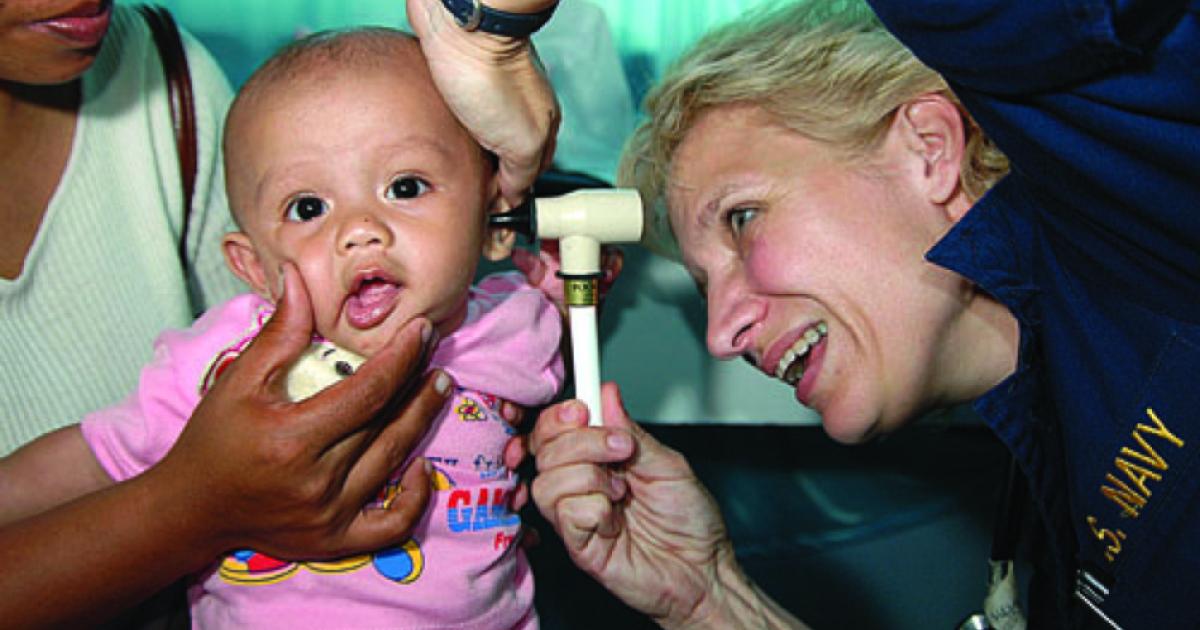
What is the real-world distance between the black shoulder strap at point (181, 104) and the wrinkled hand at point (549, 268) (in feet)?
1.64

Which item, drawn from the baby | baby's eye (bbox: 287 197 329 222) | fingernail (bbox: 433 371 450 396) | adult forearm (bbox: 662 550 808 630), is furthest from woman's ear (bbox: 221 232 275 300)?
adult forearm (bbox: 662 550 808 630)

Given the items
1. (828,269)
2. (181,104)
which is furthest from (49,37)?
(828,269)

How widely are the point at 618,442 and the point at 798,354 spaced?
0.27 meters

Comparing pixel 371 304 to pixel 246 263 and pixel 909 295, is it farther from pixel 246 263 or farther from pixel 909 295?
pixel 909 295

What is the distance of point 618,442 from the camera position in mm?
1259

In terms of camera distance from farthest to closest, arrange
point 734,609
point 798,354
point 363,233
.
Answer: point 734,609 → point 798,354 → point 363,233

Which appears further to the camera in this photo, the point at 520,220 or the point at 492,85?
the point at 520,220

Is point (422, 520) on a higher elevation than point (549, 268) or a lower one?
lower

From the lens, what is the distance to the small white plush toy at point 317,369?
119 centimetres

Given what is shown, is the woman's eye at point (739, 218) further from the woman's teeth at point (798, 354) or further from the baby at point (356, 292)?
the baby at point (356, 292)

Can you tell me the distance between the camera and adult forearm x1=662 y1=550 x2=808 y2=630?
58.0 inches

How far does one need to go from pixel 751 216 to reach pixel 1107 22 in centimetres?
63

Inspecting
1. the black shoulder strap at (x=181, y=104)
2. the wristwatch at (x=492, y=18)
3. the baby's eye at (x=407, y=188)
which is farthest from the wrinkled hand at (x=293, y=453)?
the black shoulder strap at (x=181, y=104)

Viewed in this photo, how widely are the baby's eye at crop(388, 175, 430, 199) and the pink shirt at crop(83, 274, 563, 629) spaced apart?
0.68ft
